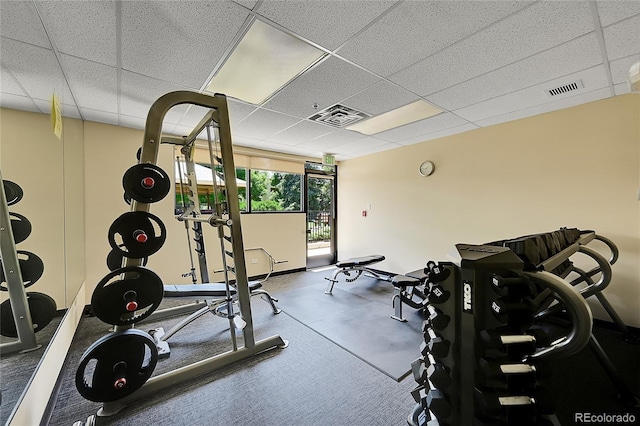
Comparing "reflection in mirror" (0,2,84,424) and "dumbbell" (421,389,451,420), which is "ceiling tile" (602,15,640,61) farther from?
"reflection in mirror" (0,2,84,424)

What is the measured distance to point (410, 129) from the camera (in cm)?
360

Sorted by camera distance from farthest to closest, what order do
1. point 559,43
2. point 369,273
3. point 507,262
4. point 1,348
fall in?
point 369,273 → point 559,43 → point 1,348 → point 507,262

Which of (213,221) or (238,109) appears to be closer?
(213,221)

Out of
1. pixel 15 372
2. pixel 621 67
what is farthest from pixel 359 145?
pixel 15 372

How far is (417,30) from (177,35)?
159cm

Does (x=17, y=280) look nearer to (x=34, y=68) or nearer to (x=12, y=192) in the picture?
(x=12, y=192)

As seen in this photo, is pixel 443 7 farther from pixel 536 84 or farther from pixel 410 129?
pixel 410 129

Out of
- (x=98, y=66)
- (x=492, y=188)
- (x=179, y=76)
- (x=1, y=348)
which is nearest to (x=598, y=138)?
(x=492, y=188)

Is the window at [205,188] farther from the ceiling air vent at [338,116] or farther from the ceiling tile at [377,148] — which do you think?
the ceiling tile at [377,148]

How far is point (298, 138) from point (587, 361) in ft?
13.4

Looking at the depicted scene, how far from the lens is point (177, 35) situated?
64.5 inches

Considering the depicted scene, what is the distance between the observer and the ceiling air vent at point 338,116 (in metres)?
2.87

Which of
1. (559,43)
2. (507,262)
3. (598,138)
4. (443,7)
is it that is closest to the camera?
(507,262)

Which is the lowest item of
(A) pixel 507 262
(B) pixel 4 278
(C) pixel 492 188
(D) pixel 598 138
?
(B) pixel 4 278
